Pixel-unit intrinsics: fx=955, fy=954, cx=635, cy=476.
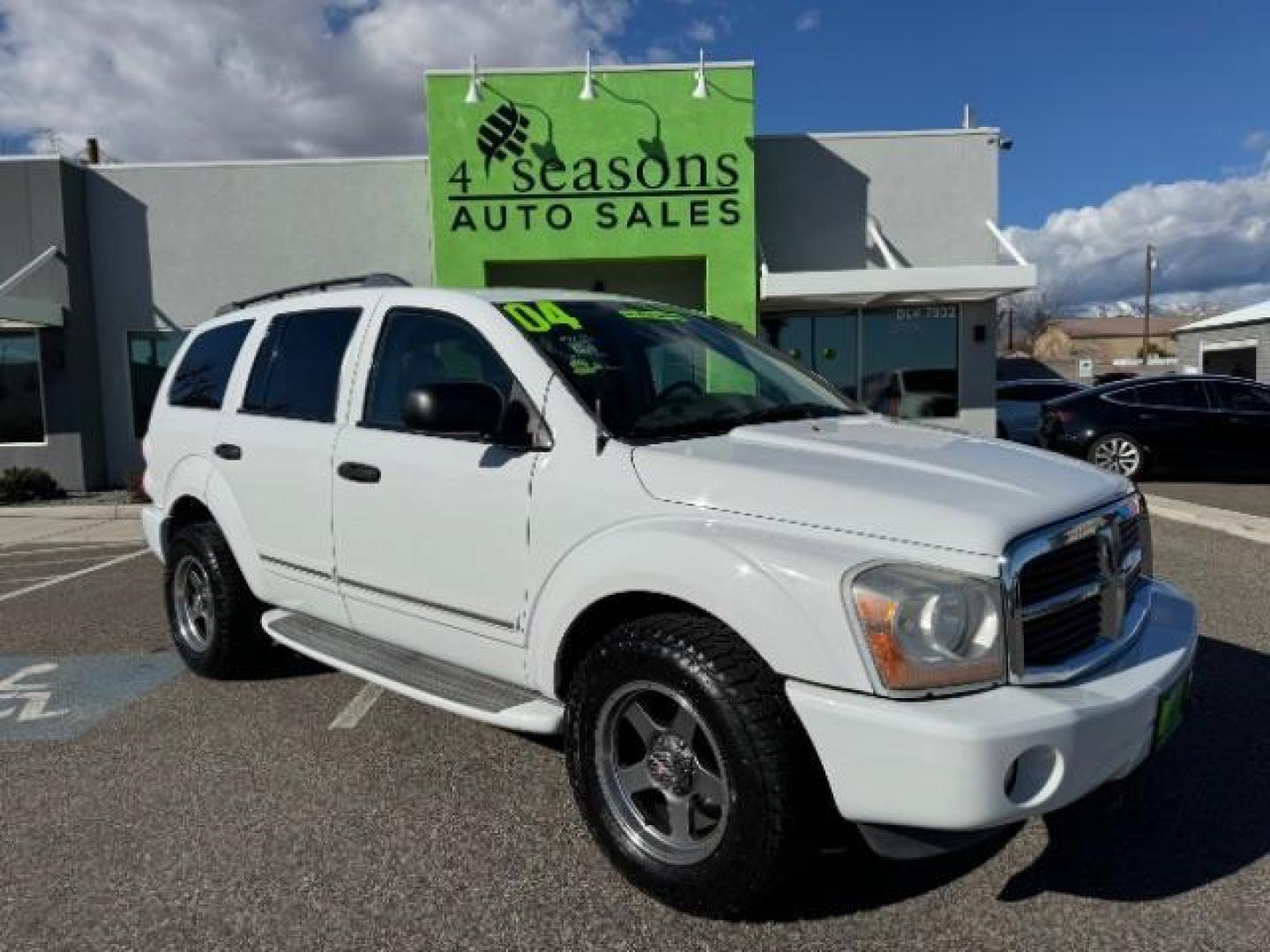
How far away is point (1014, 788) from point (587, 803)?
1.27 m

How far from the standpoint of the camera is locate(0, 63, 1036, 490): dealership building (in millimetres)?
14492

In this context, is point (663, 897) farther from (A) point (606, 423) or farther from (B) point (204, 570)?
(B) point (204, 570)

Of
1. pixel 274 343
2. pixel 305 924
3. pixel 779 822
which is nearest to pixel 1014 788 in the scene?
pixel 779 822

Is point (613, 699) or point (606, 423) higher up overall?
point (606, 423)

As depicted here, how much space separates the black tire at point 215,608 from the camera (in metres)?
4.65

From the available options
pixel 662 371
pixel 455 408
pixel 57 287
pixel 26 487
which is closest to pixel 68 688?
pixel 455 408

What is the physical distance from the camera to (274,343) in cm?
452

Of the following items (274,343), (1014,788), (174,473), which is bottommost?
(1014,788)

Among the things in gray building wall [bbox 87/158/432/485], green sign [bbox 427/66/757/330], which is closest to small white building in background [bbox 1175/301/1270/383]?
green sign [bbox 427/66/757/330]

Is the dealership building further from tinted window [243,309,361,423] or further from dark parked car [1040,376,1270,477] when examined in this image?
tinted window [243,309,361,423]

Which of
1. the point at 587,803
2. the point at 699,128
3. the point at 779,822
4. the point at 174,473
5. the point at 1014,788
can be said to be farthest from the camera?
the point at 699,128

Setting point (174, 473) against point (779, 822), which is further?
point (174, 473)

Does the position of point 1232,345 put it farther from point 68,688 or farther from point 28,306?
point 68,688

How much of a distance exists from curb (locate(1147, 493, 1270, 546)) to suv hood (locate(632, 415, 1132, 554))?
6.74m
